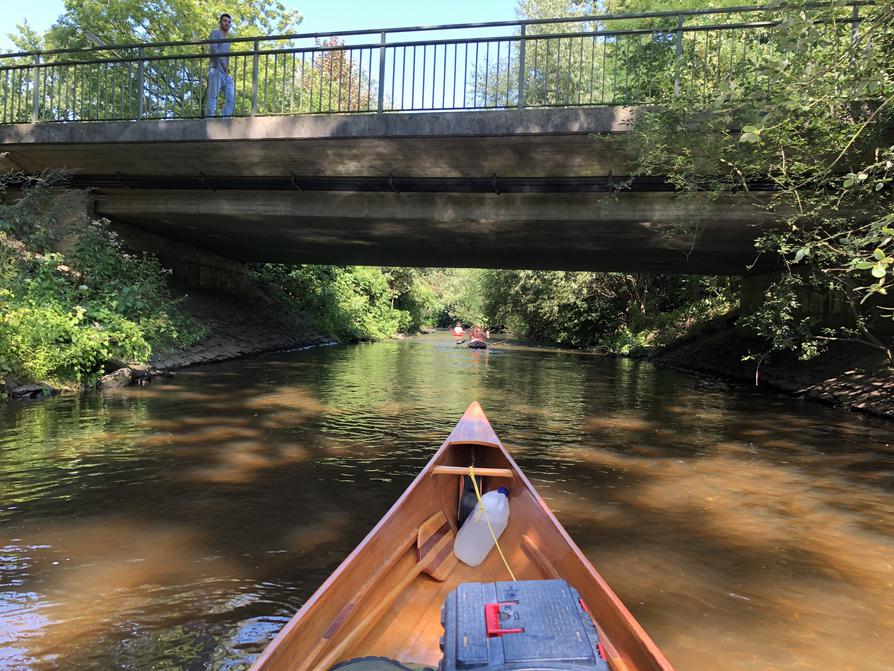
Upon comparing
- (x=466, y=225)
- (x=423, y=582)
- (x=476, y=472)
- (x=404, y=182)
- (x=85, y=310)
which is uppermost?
(x=404, y=182)

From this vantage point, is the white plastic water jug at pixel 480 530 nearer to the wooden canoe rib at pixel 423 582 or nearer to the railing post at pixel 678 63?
the wooden canoe rib at pixel 423 582

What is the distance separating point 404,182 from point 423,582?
9.81 meters

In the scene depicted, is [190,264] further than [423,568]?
Yes

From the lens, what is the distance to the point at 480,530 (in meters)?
3.92

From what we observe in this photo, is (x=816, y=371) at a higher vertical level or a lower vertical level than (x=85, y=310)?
lower

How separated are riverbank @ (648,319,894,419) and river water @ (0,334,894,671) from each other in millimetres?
899

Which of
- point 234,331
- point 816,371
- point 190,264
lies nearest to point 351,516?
point 816,371

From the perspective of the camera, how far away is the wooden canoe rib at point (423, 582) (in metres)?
2.22

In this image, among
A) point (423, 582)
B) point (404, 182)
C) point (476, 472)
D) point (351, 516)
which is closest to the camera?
point (423, 582)

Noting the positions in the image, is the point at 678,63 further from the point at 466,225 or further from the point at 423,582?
the point at 423,582

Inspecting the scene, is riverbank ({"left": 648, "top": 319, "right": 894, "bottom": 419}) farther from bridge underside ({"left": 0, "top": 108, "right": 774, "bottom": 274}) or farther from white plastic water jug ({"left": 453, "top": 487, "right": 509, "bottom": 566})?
white plastic water jug ({"left": 453, "top": 487, "right": 509, "bottom": 566})

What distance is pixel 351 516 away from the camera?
16.4 ft

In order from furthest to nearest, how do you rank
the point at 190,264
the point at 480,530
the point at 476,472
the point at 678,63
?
the point at 190,264, the point at 678,63, the point at 476,472, the point at 480,530

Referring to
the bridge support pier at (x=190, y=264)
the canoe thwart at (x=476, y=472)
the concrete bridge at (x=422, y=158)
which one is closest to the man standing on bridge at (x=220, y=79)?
the concrete bridge at (x=422, y=158)
